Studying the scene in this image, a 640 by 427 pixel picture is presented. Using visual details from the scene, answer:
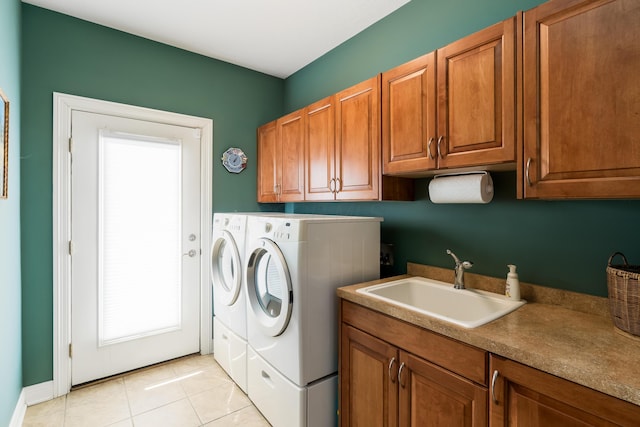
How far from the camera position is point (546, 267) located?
148cm

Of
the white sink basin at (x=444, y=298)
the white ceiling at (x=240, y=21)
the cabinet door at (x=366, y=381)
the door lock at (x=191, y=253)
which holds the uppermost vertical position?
the white ceiling at (x=240, y=21)

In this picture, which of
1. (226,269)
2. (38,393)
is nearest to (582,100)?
(226,269)

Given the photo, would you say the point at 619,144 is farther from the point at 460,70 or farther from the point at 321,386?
the point at 321,386

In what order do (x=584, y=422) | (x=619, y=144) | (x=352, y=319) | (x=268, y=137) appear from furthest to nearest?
(x=268, y=137)
(x=352, y=319)
(x=619, y=144)
(x=584, y=422)

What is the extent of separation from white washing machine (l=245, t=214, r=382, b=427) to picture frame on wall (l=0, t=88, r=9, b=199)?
132cm

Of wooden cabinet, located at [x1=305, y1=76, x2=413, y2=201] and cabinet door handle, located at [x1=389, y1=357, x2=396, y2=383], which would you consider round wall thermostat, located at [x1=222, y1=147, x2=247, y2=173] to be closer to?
wooden cabinet, located at [x1=305, y1=76, x2=413, y2=201]

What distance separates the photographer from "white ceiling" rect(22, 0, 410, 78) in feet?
6.94

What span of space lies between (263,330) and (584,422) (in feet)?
5.13

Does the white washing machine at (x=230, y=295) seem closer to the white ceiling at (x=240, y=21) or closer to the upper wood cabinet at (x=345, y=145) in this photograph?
the upper wood cabinet at (x=345, y=145)

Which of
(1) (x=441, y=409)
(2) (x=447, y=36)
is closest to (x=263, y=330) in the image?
(1) (x=441, y=409)

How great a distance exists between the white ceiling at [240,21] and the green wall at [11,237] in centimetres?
55

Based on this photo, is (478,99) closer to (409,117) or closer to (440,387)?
(409,117)

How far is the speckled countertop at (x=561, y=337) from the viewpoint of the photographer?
861 mm

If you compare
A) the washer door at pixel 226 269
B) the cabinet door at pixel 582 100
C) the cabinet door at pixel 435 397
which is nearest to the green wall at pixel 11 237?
the washer door at pixel 226 269
